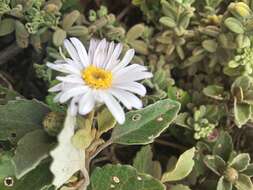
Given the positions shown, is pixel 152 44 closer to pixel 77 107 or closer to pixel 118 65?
pixel 118 65

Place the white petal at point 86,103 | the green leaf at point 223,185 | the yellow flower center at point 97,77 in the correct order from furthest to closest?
the green leaf at point 223,185 < the yellow flower center at point 97,77 < the white petal at point 86,103

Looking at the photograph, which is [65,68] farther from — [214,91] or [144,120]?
[214,91]

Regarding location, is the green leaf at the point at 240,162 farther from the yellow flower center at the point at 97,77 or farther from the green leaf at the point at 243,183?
the yellow flower center at the point at 97,77

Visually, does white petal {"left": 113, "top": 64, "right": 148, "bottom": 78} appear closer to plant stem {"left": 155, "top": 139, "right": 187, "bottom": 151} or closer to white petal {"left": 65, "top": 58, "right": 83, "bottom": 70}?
white petal {"left": 65, "top": 58, "right": 83, "bottom": 70}

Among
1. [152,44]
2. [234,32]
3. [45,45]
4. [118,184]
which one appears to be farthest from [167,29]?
[118,184]

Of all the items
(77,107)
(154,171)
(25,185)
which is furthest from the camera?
(154,171)

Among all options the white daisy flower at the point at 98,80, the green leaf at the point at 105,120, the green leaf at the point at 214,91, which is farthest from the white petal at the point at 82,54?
Answer: the green leaf at the point at 214,91

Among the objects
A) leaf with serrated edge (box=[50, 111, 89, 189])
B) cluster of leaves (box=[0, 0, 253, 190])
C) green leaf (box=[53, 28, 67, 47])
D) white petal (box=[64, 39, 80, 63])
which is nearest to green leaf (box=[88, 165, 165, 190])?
cluster of leaves (box=[0, 0, 253, 190])

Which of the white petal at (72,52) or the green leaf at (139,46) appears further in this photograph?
the green leaf at (139,46)

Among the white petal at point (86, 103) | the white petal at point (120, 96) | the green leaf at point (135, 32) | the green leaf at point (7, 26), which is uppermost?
the white petal at point (86, 103)
